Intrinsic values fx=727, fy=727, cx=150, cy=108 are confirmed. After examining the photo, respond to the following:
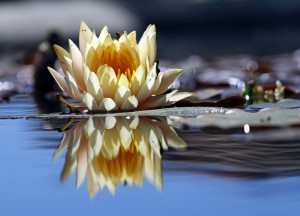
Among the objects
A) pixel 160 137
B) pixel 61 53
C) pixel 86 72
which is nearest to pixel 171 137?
pixel 160 137

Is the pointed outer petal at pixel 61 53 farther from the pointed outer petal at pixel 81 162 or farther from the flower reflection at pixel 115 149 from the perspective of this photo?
the pointed outer petal at pixel 81 162

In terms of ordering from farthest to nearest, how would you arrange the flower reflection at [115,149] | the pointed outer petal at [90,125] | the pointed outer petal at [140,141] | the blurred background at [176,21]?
1. the blurred background at [176,21]
2. the pointed outer petal at [90,125]
3. the pointed outer petal at [140,141]
4. the flower reflection at [115,149]

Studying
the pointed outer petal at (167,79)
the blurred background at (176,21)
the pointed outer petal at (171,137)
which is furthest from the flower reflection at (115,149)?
the blurred background at (176,21)

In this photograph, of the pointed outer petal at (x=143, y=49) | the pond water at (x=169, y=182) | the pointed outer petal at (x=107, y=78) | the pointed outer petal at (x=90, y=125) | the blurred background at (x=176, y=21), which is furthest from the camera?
the blurred background at (x=176, y=21)

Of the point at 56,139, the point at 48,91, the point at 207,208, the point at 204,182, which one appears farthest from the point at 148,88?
the point at 48,91

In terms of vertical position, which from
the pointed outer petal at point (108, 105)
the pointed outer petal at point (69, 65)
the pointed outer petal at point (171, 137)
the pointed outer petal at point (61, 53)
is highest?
the pointed outer petal at point (61, 53)
